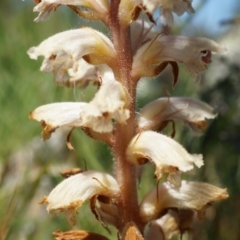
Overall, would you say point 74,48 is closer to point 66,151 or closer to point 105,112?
point 105,112

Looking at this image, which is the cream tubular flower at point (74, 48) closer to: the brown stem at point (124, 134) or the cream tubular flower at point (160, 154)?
the brown stem at point (124, 134)

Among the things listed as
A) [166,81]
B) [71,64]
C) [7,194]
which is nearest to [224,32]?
[166,81]

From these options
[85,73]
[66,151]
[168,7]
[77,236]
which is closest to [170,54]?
[168,7]

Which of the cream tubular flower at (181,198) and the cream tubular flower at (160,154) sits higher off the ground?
the cream tubular flower at (160,154)

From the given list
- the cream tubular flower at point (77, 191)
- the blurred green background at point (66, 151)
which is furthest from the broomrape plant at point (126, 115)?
the blurred green background at point (66, 151)

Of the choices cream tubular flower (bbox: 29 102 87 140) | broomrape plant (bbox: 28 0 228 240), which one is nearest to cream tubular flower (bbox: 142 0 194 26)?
broomrape plant (bbox: 28 0 228 240)

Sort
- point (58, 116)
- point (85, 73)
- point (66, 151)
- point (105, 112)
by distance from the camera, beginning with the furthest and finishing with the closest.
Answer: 1. point (66, 151)
2. point (85, 73)
3. point (58, 116)
4. point (105, 112)

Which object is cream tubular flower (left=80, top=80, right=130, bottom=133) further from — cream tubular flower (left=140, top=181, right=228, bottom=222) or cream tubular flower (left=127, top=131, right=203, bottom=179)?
cream tubular flower (left=140, top=181, right=228, bottom=222)
